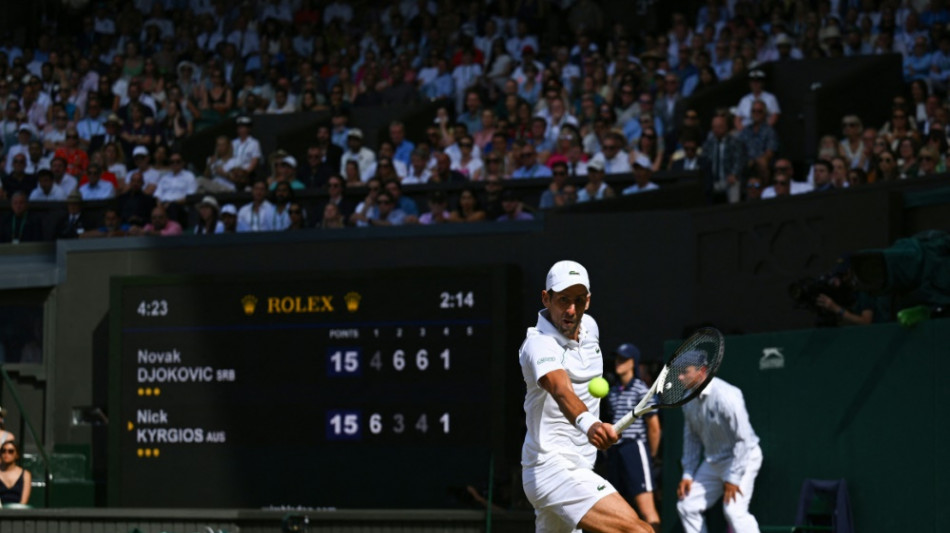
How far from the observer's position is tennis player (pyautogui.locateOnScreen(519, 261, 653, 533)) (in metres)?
7.93

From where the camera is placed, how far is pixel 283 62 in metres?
23.7

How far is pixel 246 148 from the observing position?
20.4m

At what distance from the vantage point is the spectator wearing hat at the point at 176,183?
1989 centimetres

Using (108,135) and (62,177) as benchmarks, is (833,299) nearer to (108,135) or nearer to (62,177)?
(62,177)

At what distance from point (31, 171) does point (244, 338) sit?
6636 mm

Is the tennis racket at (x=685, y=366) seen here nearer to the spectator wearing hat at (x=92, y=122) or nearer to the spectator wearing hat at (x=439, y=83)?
the spectator wearing hat at (x=439, y=83)

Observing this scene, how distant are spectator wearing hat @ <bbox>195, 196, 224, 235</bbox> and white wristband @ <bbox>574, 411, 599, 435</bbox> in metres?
11.2

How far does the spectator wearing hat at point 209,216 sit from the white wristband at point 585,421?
1116 centimetres

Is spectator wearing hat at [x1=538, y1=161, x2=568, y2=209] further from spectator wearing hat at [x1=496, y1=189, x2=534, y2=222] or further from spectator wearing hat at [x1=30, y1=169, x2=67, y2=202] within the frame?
spectator wearing hat at [x1=30, y1=169, x2=67, y2=202]

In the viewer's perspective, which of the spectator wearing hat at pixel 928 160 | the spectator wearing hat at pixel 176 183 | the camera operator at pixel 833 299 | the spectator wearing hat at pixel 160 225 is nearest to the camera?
the camera operator at pixel 833 299

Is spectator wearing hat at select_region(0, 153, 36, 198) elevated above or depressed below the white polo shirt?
above

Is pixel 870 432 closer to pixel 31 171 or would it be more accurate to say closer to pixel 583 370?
pixel 583 370

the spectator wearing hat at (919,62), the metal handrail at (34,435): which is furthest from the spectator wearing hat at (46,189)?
the spectator wearing hat at (919,62)

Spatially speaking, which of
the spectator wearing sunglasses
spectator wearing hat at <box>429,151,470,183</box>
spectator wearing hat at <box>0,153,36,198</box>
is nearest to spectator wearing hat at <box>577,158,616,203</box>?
spectator wearing hat at <box>429,151,470,183</box>
